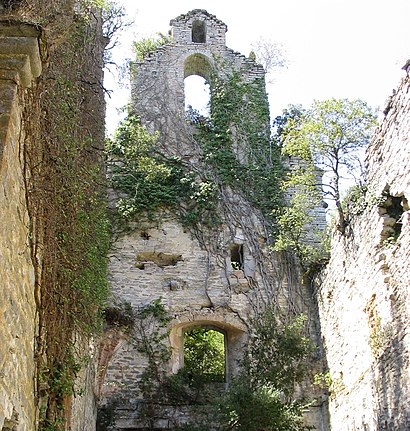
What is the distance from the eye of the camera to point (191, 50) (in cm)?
1599

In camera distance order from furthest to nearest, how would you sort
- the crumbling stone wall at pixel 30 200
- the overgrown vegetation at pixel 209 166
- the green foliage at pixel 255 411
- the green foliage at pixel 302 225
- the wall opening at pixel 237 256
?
the overgrown vegetation at pixel 209 166 → the wall opening at pixel 237 256 → the green foliage at pixel 302 225 → the green foliage at pixel 255 411 → the crumbling stone wall at pixel 30 200

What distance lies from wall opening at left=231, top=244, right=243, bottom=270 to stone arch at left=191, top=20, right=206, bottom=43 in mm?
5745

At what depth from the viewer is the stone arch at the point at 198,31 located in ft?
54.3

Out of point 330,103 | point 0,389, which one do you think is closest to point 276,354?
point 330,103

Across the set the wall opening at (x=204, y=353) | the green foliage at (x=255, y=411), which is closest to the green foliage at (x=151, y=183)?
the wall opening at (x=204, y=353)

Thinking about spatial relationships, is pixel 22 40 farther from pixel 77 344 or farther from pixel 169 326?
pixel 169 326

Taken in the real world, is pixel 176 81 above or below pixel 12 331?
above

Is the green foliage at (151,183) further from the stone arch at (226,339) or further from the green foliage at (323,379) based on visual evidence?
the green foliage at (323,379)

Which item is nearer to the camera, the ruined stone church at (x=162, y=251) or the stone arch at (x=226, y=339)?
the ruined stone church at (x=162, y=251)

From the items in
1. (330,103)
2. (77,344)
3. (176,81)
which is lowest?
(77,344)

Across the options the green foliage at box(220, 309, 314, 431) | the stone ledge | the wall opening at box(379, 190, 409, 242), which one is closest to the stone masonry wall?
the stone ledge

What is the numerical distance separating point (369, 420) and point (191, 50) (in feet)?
32.2

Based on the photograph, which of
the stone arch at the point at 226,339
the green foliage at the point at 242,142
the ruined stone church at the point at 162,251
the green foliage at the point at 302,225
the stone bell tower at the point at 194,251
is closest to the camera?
the ruined stone church at the point at 162,251

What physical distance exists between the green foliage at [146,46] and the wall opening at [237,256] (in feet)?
17.0
